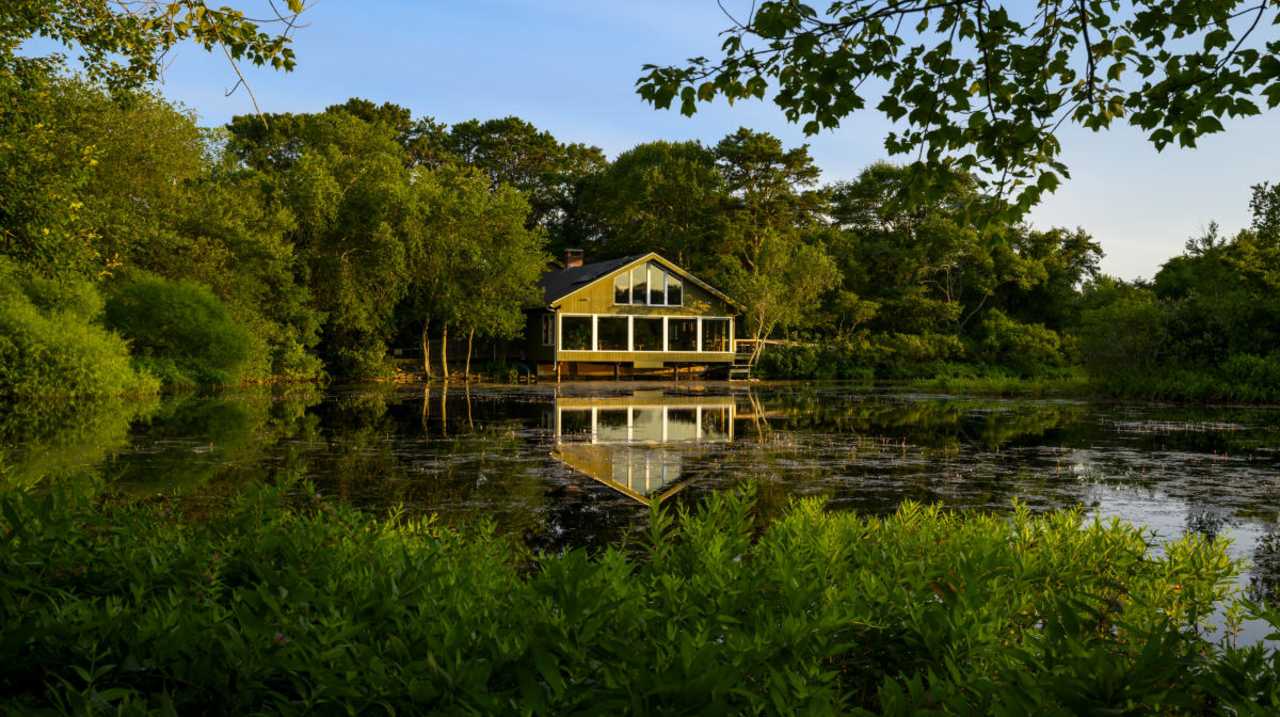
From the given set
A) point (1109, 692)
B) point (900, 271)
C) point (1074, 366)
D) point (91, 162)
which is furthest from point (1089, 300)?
point (1109, 692)

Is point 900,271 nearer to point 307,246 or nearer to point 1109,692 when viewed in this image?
point 307,246

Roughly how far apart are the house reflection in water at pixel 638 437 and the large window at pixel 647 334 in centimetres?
1550

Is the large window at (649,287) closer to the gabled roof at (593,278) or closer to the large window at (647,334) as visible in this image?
the gabled roof at (593,278)

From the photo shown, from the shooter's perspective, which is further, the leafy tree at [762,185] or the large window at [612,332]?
the leafy tree at [762,185]

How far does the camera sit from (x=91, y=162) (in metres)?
13.9

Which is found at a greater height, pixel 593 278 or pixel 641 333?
pixel 593 278

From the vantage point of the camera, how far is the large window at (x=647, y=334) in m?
42.4

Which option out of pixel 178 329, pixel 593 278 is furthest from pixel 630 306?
pixel 178 329

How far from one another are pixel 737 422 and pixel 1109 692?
1686 centimetres

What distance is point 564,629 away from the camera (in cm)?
267

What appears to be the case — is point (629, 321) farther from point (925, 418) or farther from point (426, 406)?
point (925, 418)

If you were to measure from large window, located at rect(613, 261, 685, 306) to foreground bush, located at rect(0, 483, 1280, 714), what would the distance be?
36138 mm

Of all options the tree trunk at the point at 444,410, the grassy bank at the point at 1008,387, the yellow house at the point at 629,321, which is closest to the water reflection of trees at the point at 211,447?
the tree trunk at the point at 444,410

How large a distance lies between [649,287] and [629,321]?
6.09 feet
